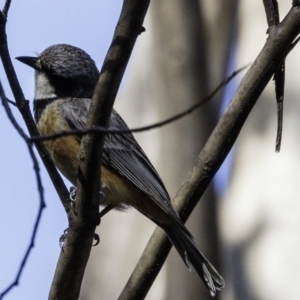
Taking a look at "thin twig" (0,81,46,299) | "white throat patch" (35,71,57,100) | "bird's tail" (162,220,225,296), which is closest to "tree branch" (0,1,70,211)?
"thin twig" (0,81,46,299)

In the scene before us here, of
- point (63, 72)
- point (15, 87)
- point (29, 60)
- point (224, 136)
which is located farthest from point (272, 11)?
point (29, 60)

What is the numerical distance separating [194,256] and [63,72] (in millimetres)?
1744

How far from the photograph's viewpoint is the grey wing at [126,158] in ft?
16.5

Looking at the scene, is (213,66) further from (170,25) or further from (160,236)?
(160,236)

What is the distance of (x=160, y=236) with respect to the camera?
4.75 meters

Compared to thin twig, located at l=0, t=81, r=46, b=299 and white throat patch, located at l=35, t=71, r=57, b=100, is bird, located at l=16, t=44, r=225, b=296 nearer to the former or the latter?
white throat patch, located at l=35, t=71, r=57, b=100

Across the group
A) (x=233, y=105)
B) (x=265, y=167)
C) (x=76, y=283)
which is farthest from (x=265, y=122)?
(x=76, y=283)

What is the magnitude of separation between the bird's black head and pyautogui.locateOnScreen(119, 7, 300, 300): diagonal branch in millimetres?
1524

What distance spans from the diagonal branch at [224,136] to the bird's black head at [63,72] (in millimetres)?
1524

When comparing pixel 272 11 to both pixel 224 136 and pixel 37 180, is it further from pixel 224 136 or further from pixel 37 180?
pixel 37 180

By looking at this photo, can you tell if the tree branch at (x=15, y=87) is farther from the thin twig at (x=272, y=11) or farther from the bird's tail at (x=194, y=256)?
the thin twig at (x=272, y=11)

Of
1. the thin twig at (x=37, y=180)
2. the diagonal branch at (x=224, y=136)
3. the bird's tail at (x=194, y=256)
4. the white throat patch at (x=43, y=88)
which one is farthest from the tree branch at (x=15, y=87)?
the white throat patch at (x=43, y=88)

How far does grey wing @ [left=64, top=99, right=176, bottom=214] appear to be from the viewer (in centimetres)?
504

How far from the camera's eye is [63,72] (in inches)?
227
